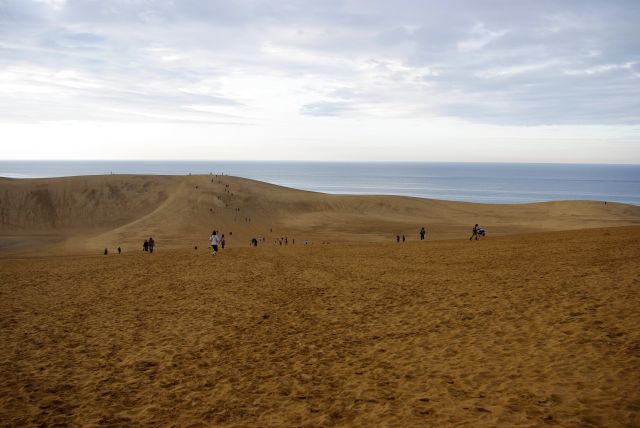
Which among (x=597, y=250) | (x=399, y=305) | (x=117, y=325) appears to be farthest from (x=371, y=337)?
(x=597, y=250)

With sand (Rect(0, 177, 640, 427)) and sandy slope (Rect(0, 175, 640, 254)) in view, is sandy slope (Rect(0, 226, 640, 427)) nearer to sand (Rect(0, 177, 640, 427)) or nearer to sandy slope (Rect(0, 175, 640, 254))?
sand (Rect(0, 177, 640, 427))

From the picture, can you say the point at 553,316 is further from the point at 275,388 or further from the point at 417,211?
the point at 417,211

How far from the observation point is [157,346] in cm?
1139

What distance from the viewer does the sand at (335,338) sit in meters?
7.59

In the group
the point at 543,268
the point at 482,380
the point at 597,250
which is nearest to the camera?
the point at 482,380

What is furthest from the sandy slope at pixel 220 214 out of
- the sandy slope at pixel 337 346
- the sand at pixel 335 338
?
the sandy slope at pixel 337 346

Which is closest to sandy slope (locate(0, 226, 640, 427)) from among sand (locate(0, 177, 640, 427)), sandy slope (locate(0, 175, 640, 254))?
sand (locate(0, 177, 640, 427))

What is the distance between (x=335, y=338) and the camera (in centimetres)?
1155

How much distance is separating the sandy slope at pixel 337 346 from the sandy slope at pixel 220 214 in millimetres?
26449

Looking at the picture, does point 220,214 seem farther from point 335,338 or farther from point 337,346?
point 337,346

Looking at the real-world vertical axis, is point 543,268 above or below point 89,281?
above

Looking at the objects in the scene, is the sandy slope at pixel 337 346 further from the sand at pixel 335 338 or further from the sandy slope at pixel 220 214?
the sandy slope at pixel 220 214


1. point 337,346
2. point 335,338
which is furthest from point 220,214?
point 337,346

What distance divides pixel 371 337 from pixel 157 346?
17.4ft
